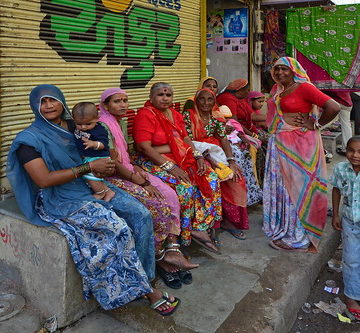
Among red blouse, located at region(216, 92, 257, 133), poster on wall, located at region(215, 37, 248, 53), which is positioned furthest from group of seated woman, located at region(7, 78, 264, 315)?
poster on wall, located at region(215, 37, 248, 53)

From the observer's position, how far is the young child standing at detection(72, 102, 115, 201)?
2740 mm

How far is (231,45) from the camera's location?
734cm

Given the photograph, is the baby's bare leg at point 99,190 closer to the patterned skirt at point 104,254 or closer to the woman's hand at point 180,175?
the patterned skirt at point 104,254

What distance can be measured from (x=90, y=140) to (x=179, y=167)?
3.82 feet

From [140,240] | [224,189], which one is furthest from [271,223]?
[140,240]

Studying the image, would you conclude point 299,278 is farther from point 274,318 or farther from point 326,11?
point 326,11

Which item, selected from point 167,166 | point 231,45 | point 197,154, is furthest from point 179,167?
point 231,45

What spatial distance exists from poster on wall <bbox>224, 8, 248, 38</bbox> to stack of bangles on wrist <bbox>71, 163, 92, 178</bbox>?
555 cm

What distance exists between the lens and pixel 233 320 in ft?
8.41

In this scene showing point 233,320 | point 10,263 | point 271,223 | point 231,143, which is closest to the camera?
point 233,320

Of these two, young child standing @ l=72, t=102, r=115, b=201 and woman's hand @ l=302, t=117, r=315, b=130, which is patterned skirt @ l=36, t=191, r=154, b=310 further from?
woman's hand @ l=302, t=117, r=315, b=130

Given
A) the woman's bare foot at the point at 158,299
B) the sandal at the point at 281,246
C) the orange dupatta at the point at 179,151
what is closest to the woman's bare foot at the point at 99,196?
the woman's bare foot at the point at 158,299

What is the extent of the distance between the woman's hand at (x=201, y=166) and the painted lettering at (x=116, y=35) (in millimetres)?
1446

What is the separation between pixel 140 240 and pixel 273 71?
7.06 feet
